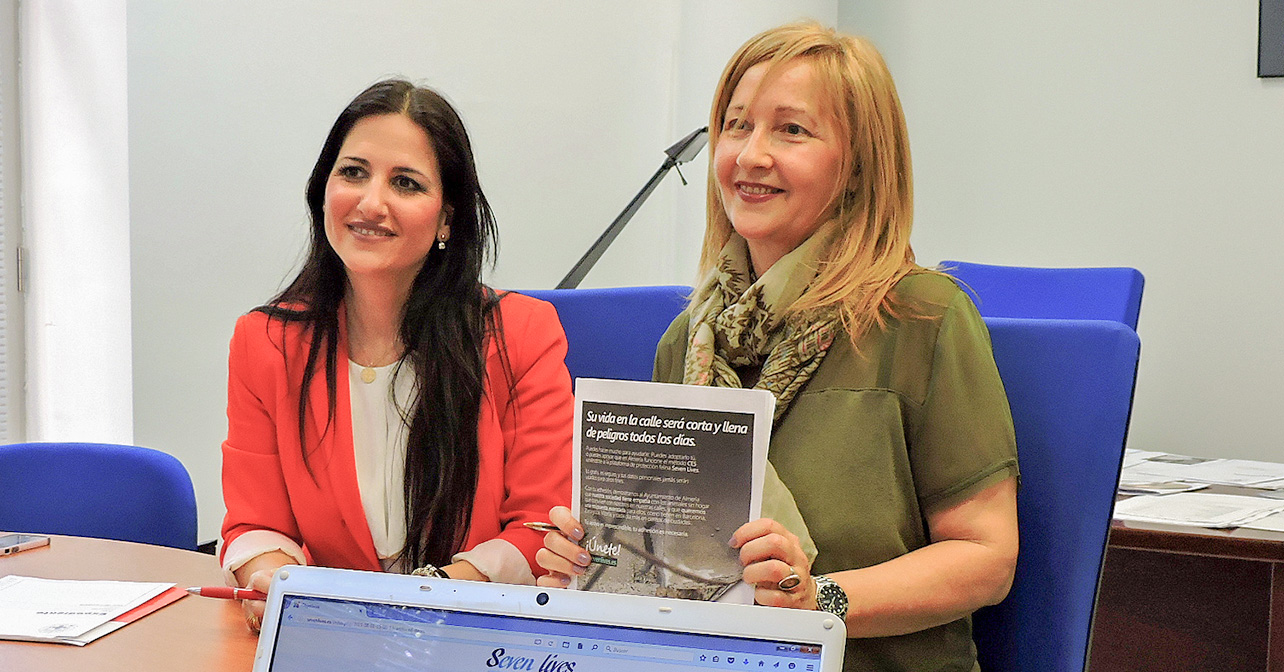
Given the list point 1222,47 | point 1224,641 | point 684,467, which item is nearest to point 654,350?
point 684,467

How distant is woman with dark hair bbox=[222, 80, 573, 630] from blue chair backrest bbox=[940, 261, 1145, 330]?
1493mm

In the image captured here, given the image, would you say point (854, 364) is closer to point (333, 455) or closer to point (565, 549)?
point (565, 549)

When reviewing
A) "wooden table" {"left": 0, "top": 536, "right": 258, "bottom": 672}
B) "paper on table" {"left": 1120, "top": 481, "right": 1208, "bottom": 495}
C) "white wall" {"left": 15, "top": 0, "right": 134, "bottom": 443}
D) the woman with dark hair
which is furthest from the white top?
"white wall" {"left": 15, "top": 0, "right": 134, "bottom": 443}

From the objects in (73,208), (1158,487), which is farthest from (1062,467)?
(73,208)

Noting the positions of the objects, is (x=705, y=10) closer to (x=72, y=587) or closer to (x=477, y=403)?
(x=477, y=403)

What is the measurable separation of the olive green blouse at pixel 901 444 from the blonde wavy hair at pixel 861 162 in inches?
2.7

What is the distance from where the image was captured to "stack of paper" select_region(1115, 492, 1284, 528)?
1823 millimetres

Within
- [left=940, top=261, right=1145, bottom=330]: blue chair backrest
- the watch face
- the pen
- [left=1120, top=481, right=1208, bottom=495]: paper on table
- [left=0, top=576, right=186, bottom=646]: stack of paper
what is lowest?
[left=1120, top=481, right=1208, bottom=495]: paper on table

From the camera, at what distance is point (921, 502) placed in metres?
1.16

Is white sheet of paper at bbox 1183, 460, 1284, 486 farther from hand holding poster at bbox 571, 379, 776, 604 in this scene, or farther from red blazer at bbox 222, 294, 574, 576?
hand holding poster at bbox 571, 379, 776, 604

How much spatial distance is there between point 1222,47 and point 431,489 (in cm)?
373

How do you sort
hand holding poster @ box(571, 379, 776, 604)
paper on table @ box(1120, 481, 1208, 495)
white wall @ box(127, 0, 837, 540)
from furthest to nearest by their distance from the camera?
1. white wall @ box(127, 0, 837, 540)
2. paper on table @ box(1120, 481, 1208, 495)
3. hand holding poster @ box(571, 379, 776, 604)

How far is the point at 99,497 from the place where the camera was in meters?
1.84

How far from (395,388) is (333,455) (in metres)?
0.12
